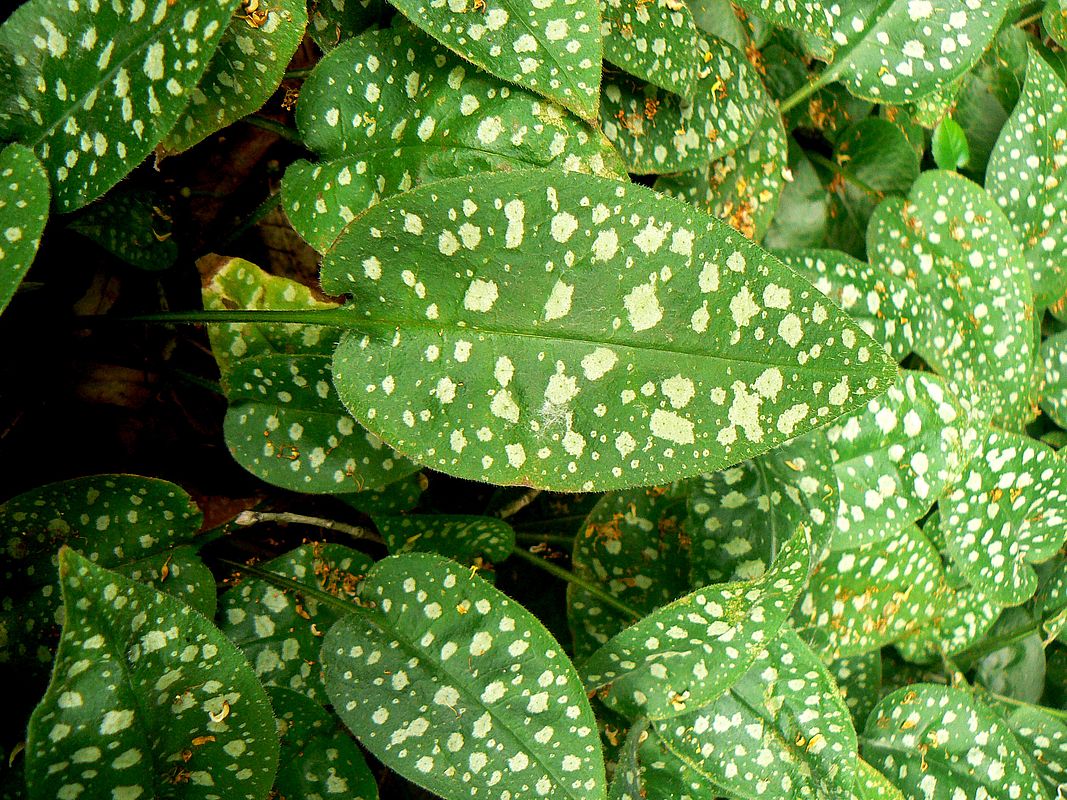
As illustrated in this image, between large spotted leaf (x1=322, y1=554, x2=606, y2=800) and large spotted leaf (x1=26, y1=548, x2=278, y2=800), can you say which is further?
large spotted leaf (x1=322, y1=554, x2=606, y2=800)

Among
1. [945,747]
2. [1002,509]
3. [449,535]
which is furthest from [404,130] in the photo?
[945,747]

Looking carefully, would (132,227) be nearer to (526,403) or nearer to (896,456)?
(526,403)

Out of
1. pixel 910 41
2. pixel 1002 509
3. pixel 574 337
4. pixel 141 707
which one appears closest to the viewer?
pixel 141 707

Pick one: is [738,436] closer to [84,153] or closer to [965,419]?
[965,419]

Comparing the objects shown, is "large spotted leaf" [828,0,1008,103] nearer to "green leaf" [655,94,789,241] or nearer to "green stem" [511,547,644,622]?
"green leaf" [655,94,789,241]

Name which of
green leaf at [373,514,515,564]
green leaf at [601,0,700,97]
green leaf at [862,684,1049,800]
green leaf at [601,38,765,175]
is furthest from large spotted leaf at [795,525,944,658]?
green leaf at [601,0,700,97]

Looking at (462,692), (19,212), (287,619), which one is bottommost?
(287,619)
